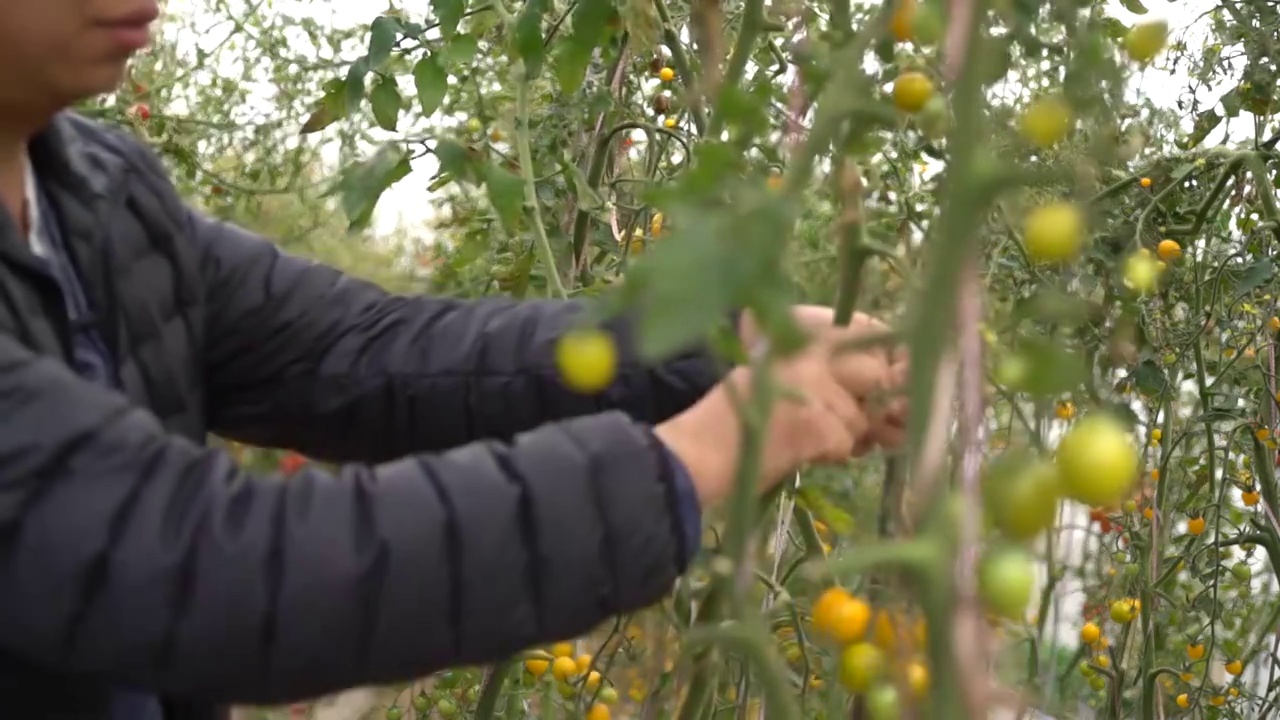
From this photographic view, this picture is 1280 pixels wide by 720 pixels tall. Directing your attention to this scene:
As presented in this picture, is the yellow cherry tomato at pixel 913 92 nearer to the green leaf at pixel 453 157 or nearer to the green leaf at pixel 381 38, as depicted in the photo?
the green leaf at pixel 453 157

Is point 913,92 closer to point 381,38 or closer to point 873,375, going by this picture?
point 873,375

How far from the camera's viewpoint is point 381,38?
110 centimetres

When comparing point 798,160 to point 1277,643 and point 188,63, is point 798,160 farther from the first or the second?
point 188,63

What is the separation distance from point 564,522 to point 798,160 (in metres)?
0.24

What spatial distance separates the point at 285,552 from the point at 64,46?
0.33 meters

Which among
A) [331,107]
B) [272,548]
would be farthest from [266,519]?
[331,107]

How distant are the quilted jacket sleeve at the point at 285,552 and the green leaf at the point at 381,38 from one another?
0.57 m

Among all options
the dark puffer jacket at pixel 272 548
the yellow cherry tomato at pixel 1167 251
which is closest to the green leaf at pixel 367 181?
the dark puffer jacket at pixel 272 548

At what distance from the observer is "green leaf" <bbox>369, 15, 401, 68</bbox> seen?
43.3 inches

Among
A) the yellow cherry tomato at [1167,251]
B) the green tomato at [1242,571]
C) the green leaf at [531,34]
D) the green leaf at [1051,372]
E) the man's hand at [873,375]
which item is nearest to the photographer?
the green leaf at [1051,372]

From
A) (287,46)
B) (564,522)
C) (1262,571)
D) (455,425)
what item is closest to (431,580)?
(564,522)

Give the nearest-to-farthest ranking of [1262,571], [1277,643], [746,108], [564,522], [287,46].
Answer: [746,108] → [564,522] → [1277,643] → [1262,571] → [287,46]

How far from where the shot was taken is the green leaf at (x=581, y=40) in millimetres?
924

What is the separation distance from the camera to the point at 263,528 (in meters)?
0.59
